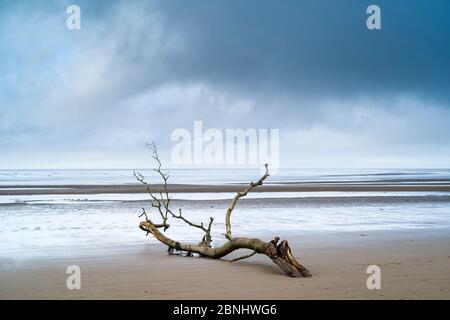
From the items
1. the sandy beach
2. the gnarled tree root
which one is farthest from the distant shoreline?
the sandy beach

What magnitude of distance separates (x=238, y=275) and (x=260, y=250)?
0.86 metres

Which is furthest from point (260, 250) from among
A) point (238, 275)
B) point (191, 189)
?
point (191, 189)

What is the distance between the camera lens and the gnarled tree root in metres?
8.11

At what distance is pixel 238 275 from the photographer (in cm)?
817

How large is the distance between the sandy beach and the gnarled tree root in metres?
0.19

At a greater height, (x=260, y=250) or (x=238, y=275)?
(x=260, y=250)

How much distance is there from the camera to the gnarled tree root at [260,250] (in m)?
8.11

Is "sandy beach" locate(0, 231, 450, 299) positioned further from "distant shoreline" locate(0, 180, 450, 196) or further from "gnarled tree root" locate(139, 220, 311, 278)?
"distant shoreline" locate(0, 180, 450, 196)

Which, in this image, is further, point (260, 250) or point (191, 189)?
point (191, 189)

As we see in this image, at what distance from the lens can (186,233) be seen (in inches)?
522

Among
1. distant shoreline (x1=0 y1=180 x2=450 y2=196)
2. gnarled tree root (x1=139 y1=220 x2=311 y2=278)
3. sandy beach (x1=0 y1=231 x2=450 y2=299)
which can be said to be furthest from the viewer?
distant shoreline (x1=0 y1=180 x2=450 y2=196)

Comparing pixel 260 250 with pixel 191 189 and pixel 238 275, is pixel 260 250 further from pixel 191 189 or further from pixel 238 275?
pixel 191 189

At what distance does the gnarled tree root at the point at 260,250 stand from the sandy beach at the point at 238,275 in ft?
0.62
